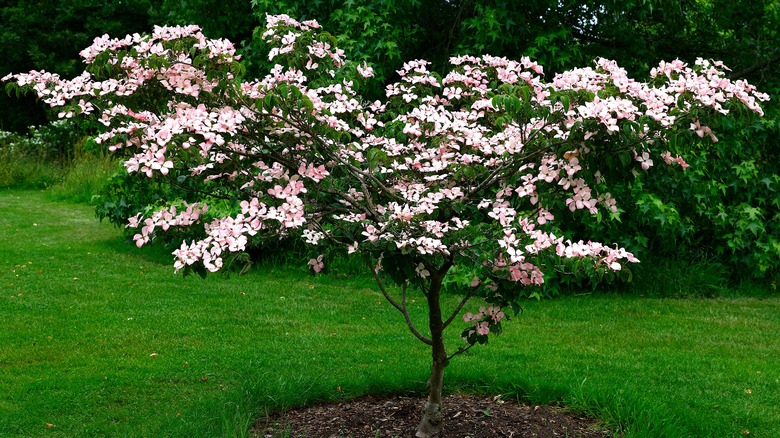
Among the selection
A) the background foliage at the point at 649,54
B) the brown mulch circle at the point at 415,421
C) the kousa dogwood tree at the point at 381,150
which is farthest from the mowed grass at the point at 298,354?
the kousa dogwood tree at the point at 381,150

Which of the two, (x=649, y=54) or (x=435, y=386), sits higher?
(x=649, y=54)

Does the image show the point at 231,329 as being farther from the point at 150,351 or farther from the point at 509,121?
the point at 509,121

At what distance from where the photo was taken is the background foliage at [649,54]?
6.75 m

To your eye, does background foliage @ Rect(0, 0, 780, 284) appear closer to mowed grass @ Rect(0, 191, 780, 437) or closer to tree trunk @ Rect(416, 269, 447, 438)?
mowed grass @ Rect(0, 191, 780, 437)

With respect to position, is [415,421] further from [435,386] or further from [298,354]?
[298,354]

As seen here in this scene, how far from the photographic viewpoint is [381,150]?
3045 mm

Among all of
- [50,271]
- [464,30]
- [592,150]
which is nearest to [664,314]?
[464,30]

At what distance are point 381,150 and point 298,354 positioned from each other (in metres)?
2.13

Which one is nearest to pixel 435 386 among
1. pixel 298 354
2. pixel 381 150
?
pixel 381 150

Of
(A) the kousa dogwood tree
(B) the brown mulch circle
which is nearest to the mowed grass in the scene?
(B) the brown mulch circle

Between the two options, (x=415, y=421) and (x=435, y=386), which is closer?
(x=435, y=386)

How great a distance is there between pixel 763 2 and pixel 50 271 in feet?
23.3

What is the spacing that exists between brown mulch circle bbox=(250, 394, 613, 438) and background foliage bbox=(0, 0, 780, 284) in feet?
→ 9.75

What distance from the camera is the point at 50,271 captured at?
6.86 m
